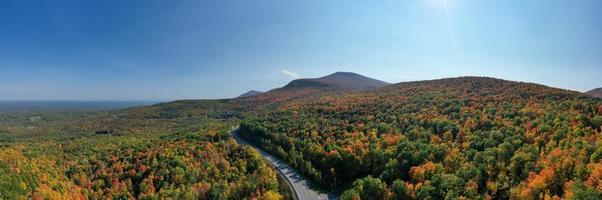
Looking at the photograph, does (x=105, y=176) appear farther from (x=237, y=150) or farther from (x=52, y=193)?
(x=237, y=150)

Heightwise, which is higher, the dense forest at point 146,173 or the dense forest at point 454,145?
the dense forest at point 454,145

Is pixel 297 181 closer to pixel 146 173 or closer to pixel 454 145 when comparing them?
pixel 454 145

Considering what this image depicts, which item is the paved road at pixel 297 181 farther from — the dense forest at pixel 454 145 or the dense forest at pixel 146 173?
the dense forest at pixel 146 173

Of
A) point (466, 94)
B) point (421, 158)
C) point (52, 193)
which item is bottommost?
point (52, 193)

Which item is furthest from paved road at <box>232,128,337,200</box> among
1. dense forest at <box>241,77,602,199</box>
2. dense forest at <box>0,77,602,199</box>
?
dense forest at <box>241,77,602,199</box>

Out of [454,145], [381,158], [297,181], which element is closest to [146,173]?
[297,181]

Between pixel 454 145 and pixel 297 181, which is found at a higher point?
pixel 454 145

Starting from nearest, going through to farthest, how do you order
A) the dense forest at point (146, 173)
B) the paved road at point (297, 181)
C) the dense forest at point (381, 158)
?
the dense forest at point (381, 158)
the paved road at point (297, 181)
the dense forest at point (146, 173)

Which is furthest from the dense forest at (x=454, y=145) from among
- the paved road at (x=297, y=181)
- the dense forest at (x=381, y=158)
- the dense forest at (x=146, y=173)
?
the dense forest at (x=146, y=173)

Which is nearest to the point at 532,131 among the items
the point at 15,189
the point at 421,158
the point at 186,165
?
the point at 421,158
